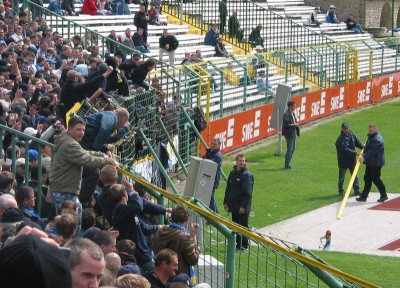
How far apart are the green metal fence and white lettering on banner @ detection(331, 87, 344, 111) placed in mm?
3968

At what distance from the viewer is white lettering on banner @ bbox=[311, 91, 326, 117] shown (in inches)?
1184

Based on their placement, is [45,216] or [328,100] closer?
[45,216]

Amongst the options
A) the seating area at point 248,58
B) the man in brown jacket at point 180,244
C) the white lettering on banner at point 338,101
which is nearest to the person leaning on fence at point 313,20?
the seating area at point 248,58

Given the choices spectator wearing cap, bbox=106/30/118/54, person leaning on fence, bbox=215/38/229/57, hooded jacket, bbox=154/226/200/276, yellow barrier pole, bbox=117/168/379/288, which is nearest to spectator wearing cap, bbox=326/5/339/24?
person leaning on fence, bbox=215/38/229/57

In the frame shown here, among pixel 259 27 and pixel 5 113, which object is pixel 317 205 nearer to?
pixel 5 113

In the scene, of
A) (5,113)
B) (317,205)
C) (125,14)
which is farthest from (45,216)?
(125,14)

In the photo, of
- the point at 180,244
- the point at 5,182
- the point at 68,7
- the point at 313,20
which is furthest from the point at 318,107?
the point at 180,244

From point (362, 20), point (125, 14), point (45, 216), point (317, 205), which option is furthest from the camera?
point (362, 20)

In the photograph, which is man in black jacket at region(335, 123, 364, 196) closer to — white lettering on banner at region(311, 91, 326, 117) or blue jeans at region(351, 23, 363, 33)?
white lettering on banner at region(311, 91, 326, 117)

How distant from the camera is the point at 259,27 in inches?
1372

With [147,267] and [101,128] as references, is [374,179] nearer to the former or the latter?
[101,128]

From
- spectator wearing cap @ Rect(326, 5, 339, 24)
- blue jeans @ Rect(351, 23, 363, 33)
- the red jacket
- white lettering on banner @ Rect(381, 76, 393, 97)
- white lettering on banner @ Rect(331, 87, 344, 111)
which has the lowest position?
white lettering on banner @ Rect(381, 76, 393, 97)

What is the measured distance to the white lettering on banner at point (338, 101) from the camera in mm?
31591

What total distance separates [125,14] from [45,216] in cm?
2094
